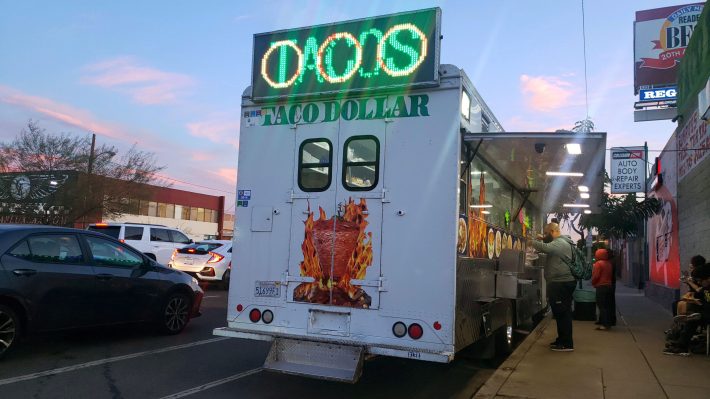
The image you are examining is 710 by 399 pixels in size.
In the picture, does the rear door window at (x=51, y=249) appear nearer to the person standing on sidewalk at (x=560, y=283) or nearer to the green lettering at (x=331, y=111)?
the green lettering at (x=331, y=111)

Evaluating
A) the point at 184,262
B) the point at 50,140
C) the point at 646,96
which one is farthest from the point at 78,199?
the point at 646,96

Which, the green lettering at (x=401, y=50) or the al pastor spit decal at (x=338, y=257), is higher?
the green lettering at (x=401, y=50)

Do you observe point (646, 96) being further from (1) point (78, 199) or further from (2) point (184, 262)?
(1) point (78, 199)

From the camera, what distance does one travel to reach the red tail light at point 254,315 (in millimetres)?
5660

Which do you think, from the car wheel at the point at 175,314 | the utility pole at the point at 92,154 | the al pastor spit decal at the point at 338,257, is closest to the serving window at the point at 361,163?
the al pastor spit decal at the point at 338,257

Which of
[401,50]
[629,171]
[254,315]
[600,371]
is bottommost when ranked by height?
[600,371]

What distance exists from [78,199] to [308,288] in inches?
1120

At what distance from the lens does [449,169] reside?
502 cm

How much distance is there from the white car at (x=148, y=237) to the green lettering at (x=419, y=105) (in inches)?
510

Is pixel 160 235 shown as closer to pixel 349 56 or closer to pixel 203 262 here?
→ pixel 203 262

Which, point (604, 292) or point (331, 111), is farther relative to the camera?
point (604, 292)

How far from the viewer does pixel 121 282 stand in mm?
7586

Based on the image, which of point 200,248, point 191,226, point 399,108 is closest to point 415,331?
point 399,108

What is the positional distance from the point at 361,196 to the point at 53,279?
160 inches
